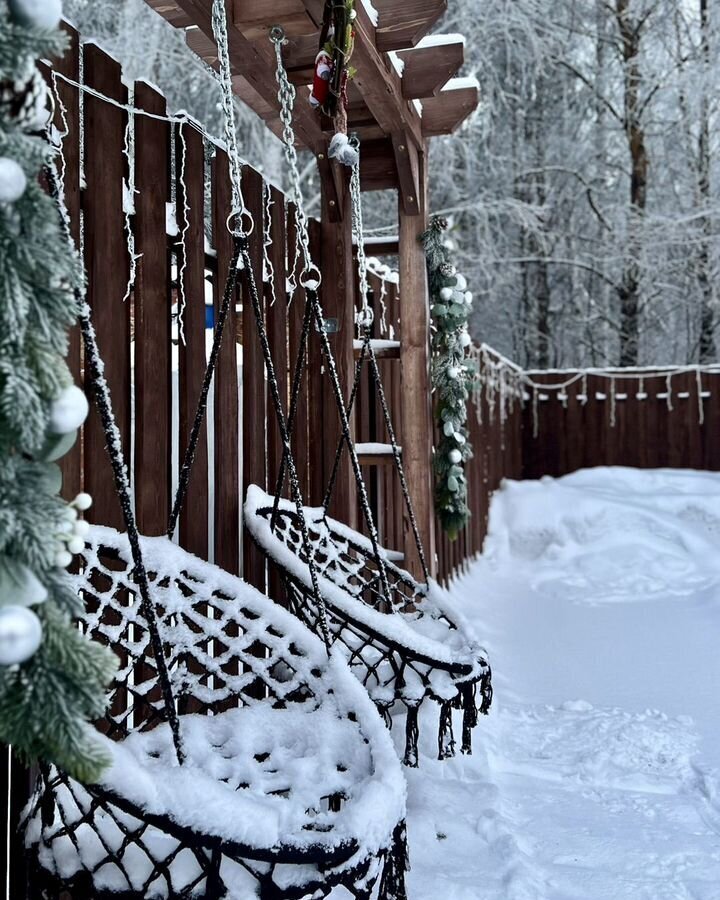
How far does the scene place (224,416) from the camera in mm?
2426

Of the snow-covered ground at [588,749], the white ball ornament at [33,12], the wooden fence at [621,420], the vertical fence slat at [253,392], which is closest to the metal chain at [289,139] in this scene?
the vertical fence slat at [253,392]

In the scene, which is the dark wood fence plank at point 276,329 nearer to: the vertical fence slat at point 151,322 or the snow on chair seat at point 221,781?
the vertical fence slat at point 151,322

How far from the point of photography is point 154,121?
2.06 meters

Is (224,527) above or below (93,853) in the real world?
above

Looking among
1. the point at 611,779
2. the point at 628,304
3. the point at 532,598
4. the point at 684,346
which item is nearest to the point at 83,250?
the point at 611,779

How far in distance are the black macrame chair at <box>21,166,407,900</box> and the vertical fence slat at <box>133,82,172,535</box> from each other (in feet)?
0.71

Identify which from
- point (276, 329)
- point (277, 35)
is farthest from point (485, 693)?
point (277, 35)

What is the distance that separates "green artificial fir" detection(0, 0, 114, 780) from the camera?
2.58 ft

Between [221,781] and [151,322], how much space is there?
114 cm

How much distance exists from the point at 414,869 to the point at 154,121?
1981mm

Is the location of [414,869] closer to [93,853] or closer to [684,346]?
[93,853]

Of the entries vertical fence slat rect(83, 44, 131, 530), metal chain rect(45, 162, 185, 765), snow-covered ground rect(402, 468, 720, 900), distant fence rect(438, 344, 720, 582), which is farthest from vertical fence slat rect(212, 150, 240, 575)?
distant fence rect(438, 344, 720, 582)

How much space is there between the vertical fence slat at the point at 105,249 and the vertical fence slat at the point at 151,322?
0.08 meters

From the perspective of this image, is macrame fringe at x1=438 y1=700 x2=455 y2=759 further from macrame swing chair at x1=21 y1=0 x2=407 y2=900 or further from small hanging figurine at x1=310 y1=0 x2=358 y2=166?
small hanging figurine at x1=310 y1=0 x2=358 y2=166
